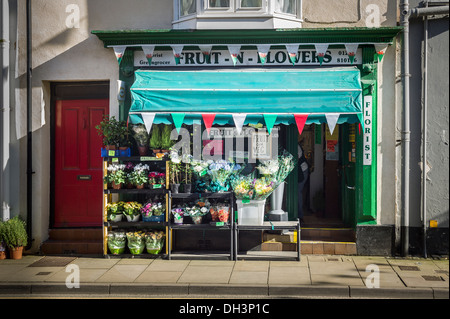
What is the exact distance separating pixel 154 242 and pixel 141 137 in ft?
6.46

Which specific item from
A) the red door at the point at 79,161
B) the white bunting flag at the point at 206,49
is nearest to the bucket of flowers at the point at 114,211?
the red door at the point at 79,161

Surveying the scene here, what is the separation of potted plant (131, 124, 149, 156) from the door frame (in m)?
1.31

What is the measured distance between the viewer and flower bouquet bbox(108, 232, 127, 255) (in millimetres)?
9930

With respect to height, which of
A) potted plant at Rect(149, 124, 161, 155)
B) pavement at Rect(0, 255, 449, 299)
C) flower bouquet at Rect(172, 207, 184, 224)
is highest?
potted plant at Rect(149, 124, 161, 155)

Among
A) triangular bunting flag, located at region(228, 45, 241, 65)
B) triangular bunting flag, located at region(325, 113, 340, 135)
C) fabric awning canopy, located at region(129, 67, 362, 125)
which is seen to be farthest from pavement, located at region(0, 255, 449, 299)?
triangular bunting flag, located at region(228, 45, 241, 65)

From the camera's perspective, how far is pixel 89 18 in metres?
10.4

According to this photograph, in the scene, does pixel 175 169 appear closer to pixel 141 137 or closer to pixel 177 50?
pixel 141 137

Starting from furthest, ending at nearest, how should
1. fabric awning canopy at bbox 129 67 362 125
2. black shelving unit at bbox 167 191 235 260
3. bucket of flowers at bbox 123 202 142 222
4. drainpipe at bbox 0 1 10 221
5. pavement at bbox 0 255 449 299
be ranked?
drainpipe at bbox 0 1 10 221 → bucket of flowers at bbox 123 202 142 222 → black shelving unit at bbox 167 191 235 260 → fabric awning canopy at bbox 129 67 362 125 → pavement at bbox 0 255 449 299

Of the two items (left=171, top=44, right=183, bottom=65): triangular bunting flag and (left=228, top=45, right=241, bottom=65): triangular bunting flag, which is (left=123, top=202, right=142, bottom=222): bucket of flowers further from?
(left=228, top=45, right=241, bottom=65): triangular bunting flag

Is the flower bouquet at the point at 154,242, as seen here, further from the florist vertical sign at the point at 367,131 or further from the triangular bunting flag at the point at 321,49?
the triangular bunting flag at the point at 321,49

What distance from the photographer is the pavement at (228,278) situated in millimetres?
7922

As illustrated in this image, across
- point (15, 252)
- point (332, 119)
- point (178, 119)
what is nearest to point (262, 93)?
point (332, 119)

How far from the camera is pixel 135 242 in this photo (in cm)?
989

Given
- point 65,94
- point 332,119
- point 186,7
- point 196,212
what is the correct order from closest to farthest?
point 332,119, point 196,212, point 186,7, point 65,94
